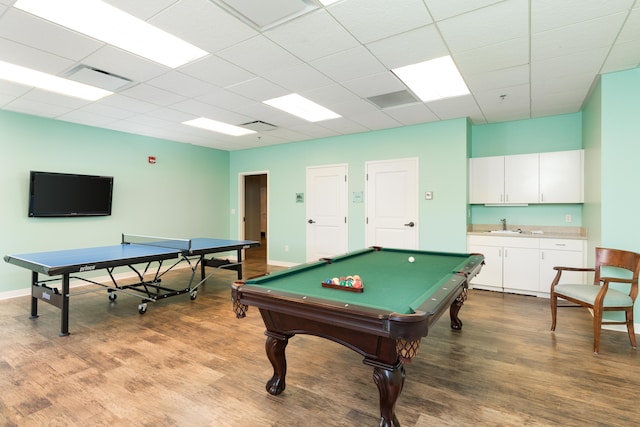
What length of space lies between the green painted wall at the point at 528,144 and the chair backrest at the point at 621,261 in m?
1.73

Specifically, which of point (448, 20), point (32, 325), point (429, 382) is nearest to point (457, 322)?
point (429, 382)

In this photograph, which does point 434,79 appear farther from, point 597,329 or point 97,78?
point 97,78

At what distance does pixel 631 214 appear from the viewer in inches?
123

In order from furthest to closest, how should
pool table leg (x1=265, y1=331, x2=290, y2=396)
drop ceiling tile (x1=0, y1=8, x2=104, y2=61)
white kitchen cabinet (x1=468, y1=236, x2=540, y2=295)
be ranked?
1. white kitchen cabinet (x1=468, y1=236, x2=540, y2=295)
2. drop ceiling tile (x1=0, y1=8, x2=104, y2=61)
3. pool table leg (x1=265, y1=331, x2=290, y2=396)

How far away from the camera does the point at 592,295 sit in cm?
283

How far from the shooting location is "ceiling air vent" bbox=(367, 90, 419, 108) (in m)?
3.81

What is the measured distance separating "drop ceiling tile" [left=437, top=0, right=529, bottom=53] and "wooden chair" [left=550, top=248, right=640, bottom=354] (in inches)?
88.0

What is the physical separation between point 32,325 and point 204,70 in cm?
319

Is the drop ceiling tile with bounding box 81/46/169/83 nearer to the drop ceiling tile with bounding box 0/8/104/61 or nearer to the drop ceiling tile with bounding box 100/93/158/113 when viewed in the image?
the drop ceiling tile with bounding box 0/8/104/61

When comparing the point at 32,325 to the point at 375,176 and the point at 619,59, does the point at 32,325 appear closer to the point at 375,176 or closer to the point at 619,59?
the point at 375,176

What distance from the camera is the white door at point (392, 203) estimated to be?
5258 mm

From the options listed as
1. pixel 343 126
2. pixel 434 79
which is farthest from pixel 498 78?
pixel 343 126

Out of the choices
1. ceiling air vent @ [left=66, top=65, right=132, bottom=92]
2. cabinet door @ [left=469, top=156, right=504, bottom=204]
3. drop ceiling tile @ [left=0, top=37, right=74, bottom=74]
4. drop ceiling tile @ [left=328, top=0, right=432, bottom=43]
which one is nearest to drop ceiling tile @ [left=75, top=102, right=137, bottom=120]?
ceiling air vent @ [left=66, top=65, right=132, bottom=92]

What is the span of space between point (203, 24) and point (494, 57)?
98.6 inches
